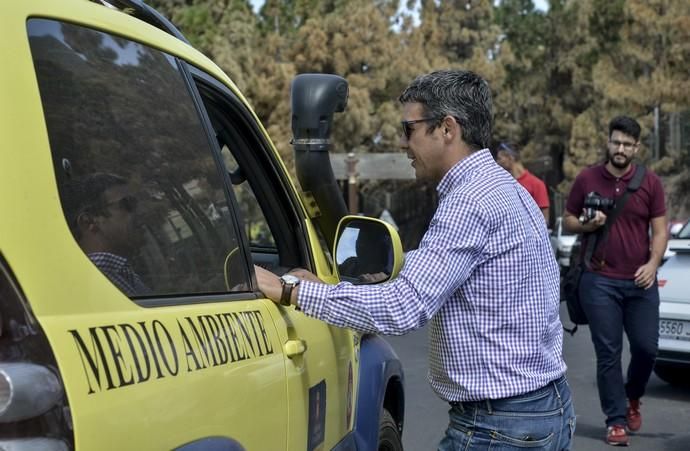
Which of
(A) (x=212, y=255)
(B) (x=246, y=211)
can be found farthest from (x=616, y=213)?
(A) (x=212, y=255)

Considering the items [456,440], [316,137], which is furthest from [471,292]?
[316,137]

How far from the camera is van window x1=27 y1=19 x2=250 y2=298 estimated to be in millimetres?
1913

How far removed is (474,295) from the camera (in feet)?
8.48

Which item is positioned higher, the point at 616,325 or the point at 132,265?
the point at 132,265

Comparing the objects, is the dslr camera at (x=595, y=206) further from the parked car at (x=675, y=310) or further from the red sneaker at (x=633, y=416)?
the parked car at (x=675, y=310)

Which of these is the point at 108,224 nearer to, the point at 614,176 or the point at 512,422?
the point at 512,422

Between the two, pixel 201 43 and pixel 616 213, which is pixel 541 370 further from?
pixel 201 43

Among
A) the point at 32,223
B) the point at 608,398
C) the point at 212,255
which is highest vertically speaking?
the point at 32,223

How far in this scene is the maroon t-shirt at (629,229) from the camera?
587 centimetres

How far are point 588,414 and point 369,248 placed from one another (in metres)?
4.27

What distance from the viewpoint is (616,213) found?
5.92 meters

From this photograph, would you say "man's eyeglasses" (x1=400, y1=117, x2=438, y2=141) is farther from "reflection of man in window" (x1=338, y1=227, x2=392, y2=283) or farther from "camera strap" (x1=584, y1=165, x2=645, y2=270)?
"camera strap" (x1=584, y1=165, x2=645, y2=270)

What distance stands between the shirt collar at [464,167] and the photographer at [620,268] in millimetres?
3378

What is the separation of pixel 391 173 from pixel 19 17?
15.9 m
